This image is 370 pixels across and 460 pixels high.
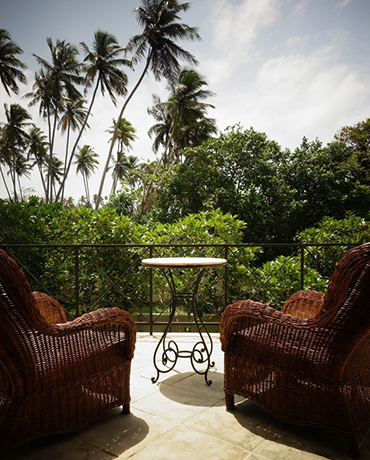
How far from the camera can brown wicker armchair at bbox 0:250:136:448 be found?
138 cm

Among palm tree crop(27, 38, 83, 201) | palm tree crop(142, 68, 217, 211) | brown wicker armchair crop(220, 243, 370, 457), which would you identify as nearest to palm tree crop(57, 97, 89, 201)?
palm tree crop(27, 38, 83, 201)

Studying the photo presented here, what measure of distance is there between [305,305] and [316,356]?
781 millimetres

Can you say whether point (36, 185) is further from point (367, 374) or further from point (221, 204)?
point (367, 374)

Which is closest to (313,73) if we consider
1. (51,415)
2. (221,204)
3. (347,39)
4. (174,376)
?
(347,39)

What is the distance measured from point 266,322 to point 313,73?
8.91 m

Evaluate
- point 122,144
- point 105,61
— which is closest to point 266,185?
point 105,61

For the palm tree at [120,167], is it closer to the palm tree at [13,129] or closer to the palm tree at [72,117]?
the palm tree at [72,117]

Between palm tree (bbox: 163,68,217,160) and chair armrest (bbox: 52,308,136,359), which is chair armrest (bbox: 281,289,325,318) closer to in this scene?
chair armrest (bbox: 52,308,136,359)

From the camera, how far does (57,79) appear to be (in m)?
21.9

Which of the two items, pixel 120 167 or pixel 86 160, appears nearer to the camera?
pixel 120 167

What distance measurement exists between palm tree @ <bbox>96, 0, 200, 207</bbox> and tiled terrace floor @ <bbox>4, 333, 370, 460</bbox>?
17622mm

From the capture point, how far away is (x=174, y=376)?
8.20 ft

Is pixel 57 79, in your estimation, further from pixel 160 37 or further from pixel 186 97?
pixel 186 97

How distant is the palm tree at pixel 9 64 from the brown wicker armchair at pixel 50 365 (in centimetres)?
2497
